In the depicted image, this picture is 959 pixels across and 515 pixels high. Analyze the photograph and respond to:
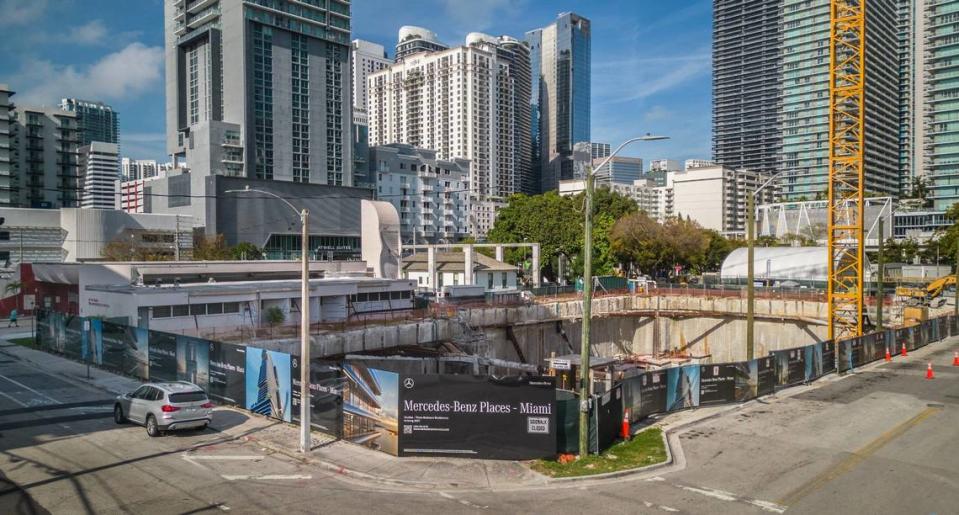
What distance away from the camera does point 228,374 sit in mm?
23094

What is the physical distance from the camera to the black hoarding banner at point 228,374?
2250 cm

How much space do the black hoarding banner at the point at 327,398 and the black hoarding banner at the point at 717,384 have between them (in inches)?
532

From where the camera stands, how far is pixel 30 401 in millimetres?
23609

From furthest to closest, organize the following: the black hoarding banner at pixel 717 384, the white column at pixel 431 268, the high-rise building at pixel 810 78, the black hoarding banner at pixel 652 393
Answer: the high-rise building at pixel 810 78, the white column at pixel 431 268, the black hoarding banner at pixel 717 384, the black hoarding banner at pixel 652 393

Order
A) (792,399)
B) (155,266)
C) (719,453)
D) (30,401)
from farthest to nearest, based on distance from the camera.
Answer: (155,266) → (792,399) → (30,401) → (719,453)

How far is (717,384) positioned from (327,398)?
14.7m

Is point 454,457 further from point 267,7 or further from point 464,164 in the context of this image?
point 464,164

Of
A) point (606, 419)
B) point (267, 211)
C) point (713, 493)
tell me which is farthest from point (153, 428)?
point (267, 211)

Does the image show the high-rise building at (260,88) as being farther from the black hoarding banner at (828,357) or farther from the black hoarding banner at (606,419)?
the black hoarding banner at (606,419)

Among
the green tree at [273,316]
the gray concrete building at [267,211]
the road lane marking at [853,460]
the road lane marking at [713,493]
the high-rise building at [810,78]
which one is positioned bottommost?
the road lane marking at [853,460]

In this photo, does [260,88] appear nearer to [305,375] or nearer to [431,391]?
[305,375]

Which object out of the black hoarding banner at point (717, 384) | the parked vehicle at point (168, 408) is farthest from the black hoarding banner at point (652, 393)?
the parked vehicle at point (168, 408)

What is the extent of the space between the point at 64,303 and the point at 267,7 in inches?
3308

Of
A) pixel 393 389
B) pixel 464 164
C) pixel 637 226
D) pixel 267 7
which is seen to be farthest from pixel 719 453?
pixel 464 164
